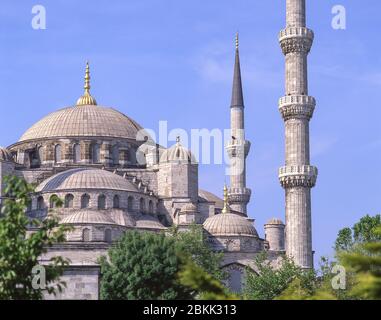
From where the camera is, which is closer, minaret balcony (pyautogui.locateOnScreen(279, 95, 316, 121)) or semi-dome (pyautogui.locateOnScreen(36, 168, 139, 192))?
minaret balcony (pyautogui.locateOnScreen(279, 95, 316, 121))

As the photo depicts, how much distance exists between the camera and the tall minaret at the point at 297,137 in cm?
4481

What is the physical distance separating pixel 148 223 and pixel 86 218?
352 cm

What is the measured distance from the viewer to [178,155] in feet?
174

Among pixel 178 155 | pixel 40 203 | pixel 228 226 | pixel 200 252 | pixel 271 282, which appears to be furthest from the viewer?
pixel 178 155

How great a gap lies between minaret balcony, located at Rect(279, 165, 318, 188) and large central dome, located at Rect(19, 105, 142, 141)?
14.0 meters

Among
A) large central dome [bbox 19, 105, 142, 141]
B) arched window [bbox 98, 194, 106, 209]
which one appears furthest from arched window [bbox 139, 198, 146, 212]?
large central dome [bbox 19, 105, 142, 141]

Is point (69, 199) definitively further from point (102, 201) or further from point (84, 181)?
point (102, 201)

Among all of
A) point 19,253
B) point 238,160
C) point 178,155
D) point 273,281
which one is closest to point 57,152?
point 178,155

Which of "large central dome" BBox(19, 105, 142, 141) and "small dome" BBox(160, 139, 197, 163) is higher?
"large central dome" BBox(19, 105, 142, 141)

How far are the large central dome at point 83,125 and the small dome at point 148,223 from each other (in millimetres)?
7122

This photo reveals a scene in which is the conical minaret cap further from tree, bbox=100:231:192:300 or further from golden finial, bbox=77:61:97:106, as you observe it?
tree, bbox=100:231:192:300

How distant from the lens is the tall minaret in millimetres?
44812
